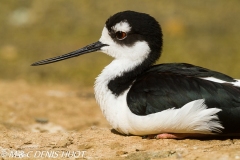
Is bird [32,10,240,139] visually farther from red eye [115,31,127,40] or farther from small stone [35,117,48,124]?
small stone [35,117,48,124]

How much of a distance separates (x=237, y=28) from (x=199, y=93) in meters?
8.12

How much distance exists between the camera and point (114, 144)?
4625 mm

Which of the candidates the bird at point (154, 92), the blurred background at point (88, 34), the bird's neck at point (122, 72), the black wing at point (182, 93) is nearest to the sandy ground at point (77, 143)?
the bird at point (154, 92)

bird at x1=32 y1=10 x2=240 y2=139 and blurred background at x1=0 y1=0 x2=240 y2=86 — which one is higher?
blurred background at x1=0 y1=0 x2=240 y2=86

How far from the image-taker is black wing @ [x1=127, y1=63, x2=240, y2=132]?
4.35 metres

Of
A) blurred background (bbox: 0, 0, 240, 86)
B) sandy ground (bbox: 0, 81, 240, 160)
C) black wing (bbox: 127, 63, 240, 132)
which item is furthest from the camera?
blurred background (bbox: 0, 0, 240, 86)

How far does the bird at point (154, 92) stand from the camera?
4.37 metres

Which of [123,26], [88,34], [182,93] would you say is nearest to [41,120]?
[123,26]

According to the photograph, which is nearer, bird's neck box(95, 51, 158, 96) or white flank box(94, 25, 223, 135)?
white flank box(94, 25, 223, 135)

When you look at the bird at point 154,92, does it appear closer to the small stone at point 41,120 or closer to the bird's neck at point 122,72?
the bird's neck at point 122,72

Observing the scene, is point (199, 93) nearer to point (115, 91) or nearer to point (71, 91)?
point (115, 91)

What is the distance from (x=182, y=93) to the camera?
4.47 metres

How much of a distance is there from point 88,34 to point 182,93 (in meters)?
7.47

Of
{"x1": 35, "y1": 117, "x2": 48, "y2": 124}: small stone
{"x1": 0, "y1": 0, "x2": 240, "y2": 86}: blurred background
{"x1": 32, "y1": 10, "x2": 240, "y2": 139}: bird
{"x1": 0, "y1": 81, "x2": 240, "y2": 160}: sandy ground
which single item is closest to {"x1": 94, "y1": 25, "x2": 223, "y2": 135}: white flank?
{"x1": 32, "y1": 10, "x2": 240, "y2": 139}: bird
